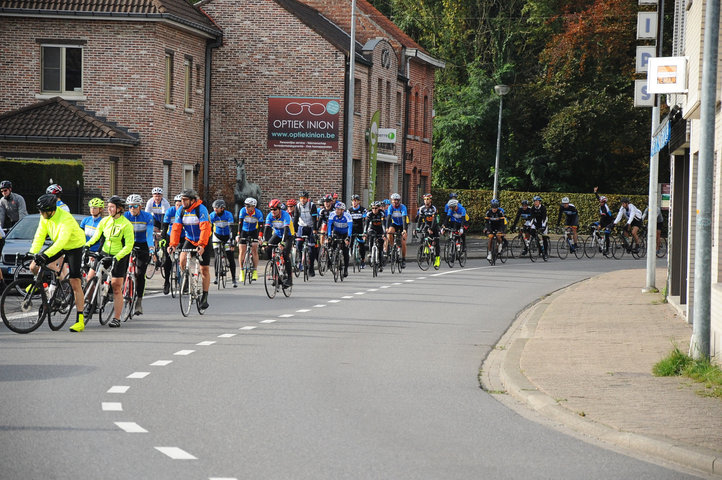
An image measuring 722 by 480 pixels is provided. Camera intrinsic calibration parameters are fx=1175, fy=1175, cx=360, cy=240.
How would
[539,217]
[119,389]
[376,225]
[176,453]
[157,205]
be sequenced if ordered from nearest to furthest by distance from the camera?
[176,453] → [119,389] → [157,205] → [376,225] → [539,217]

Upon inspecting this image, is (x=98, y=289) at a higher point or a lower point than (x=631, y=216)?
lower

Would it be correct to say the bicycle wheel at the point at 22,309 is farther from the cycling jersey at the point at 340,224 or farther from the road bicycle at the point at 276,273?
the cycling jersey at the point at 340,224

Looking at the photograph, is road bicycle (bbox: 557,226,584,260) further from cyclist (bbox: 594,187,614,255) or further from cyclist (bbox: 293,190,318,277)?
cyclist (bbox: 293,190,318,277)

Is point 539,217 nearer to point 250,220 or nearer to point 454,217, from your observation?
point 454,217

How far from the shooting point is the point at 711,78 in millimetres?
11578

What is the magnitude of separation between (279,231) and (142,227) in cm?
400

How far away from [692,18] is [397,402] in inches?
350

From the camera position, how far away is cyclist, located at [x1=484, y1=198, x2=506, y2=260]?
3328 cm

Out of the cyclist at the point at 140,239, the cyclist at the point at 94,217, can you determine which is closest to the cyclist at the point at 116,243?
the cyclist at the point at 94,217

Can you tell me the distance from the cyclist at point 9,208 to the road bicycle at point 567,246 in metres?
20.5

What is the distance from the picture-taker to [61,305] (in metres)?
15.6

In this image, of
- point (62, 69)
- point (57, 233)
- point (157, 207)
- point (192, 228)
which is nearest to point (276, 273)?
point (192, 228)

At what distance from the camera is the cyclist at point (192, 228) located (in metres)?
17.8

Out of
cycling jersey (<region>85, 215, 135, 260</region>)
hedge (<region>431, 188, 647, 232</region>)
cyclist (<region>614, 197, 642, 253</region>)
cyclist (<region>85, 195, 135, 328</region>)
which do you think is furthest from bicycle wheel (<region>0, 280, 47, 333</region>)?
hedge (<region>431, 188, 647, 232</region>)
